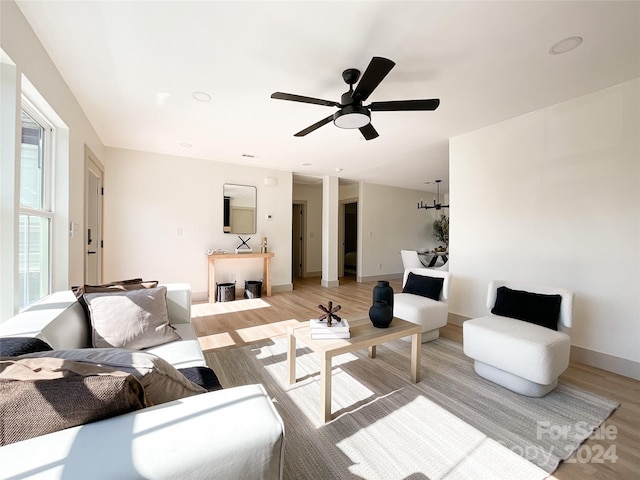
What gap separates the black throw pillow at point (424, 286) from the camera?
3105mm

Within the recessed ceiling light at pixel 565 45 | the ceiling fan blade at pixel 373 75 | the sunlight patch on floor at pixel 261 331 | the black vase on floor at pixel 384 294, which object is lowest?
the sunlight patch on floor at pixel 261 331

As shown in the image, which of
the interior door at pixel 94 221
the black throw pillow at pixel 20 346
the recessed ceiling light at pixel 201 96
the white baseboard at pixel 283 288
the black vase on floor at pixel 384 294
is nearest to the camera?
the black throw pillow at pixel 20 346

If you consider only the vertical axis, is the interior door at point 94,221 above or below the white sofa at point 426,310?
above

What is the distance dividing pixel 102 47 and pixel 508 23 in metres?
2.77

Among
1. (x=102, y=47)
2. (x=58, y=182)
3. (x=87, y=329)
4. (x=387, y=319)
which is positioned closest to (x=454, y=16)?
(x=387, y=319)

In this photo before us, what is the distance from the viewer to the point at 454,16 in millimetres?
1642

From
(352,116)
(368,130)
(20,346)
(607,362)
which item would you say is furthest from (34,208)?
(607,362)

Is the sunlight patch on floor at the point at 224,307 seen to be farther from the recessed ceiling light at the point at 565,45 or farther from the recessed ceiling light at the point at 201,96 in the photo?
the recessed ceiling light at the point at 565,45

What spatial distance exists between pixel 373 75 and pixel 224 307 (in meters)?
3.82

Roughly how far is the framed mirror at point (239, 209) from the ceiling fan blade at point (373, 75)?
11.4 ft

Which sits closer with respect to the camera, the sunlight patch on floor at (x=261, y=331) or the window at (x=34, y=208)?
the window at (x=34, y=208)

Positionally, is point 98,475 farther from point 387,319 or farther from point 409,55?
point 409,55

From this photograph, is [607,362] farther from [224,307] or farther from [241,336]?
[224,307]

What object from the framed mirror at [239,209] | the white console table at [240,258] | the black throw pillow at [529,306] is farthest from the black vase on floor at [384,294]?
the framed mirror at [239,209]
